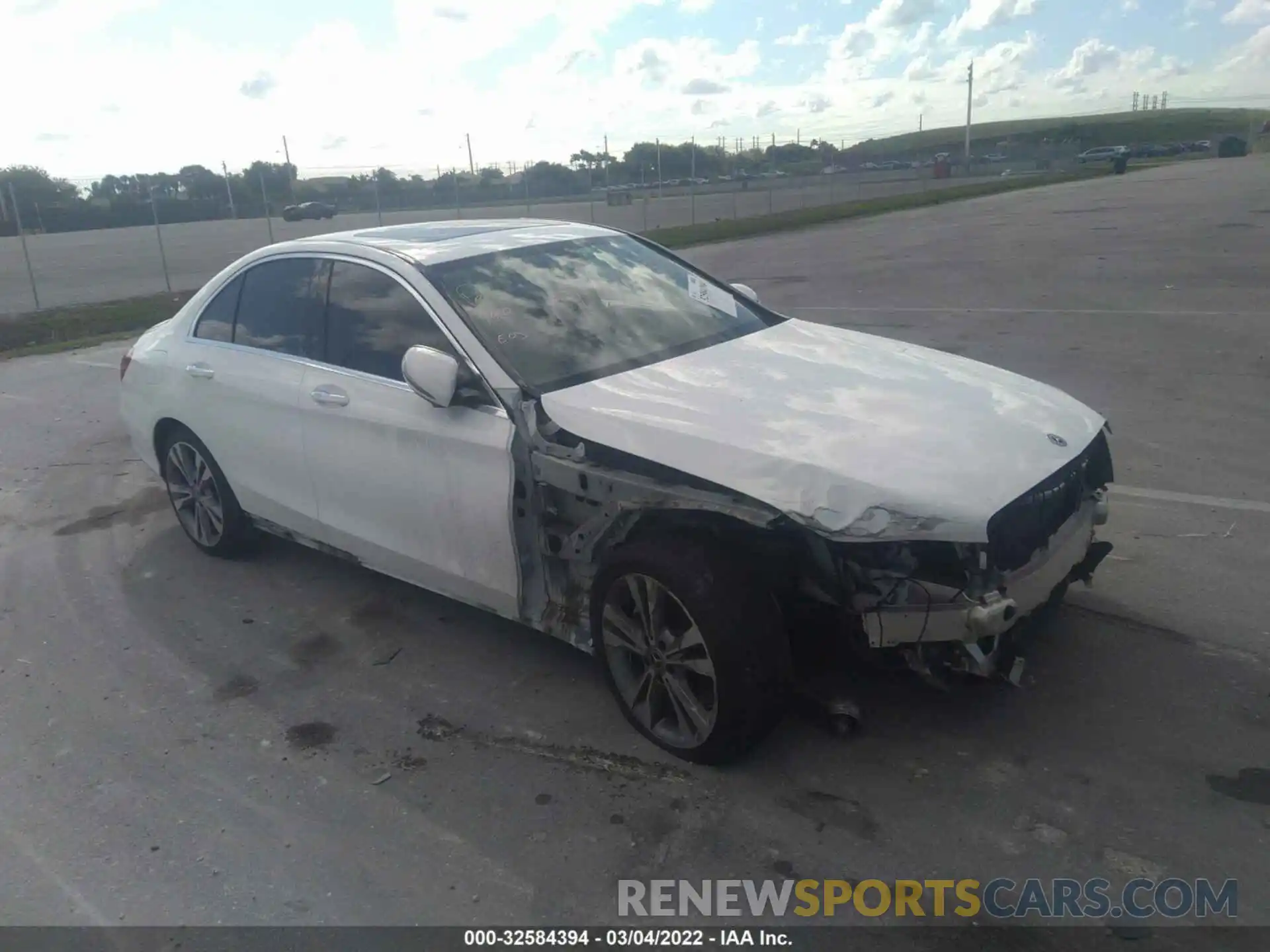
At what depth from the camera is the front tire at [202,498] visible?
5.29 m

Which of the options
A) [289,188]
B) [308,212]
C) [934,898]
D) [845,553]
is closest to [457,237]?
[845,553]

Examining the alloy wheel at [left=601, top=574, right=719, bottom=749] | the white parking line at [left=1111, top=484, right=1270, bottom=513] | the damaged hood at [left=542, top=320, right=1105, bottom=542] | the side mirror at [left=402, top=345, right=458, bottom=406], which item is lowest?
the white parking line at [left=1111, top=484, right=1270, bottom=513]

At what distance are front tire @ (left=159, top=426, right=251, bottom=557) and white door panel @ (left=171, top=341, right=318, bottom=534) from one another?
11cm

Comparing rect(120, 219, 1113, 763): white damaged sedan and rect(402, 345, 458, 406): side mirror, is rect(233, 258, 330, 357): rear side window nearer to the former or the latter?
rect(120, 219, 1113, 763): white damaged sedan

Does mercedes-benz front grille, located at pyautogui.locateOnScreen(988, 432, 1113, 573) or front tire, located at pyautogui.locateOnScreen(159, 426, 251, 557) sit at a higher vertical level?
mercedes-benz front grille, located at pyautogui.locateOnScreen(988, 432, 1113, 573)

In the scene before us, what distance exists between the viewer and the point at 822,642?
130 inches

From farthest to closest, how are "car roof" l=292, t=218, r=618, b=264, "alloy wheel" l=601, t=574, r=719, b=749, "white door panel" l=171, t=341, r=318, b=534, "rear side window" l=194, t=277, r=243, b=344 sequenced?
"rear side window" l=194, t=277, r=243, b=344 < "white door panel" l=171, t=341, r=318, b=534 < "car roof" l=292, t=218, r=618, b=264 < "alloy wheel" l=601, t=574, r=719, b=749

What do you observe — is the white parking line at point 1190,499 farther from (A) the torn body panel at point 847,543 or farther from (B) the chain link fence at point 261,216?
(B) the chain link fence at point 261,216

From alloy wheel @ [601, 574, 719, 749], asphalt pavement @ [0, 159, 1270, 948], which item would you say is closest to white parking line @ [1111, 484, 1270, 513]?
asphalt pavement @ [0, 159, 1270, 948]

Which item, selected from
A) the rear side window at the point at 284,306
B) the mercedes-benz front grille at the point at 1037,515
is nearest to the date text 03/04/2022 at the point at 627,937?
the mercedes-benz front grille at the point at 1037,515

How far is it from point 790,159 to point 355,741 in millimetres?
57356

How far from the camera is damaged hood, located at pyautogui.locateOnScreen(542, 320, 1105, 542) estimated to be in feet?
9.82

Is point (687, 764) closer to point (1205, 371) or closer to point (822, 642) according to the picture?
point (822, 642)

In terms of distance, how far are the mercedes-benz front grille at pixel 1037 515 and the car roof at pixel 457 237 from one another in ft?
8.30
